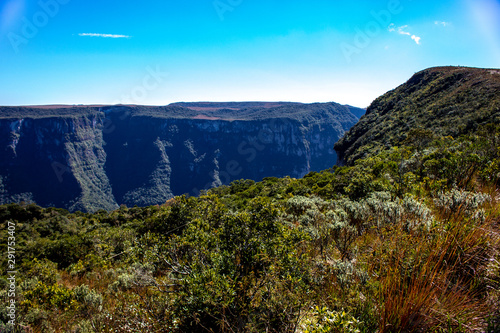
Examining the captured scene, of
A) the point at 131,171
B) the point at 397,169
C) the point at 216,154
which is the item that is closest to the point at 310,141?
the point at 216,154

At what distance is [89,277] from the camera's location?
25.0 feet

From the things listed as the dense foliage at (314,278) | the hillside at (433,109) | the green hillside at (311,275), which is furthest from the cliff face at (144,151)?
the dense foliage at (314,278)

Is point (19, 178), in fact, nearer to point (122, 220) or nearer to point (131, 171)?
point (131, 171)

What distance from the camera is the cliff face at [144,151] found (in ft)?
412

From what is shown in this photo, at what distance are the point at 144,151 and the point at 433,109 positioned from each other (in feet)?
497

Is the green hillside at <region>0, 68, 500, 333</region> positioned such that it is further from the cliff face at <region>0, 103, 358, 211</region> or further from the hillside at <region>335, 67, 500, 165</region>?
the cliff face at <region>0, 103, 358, 211</region>

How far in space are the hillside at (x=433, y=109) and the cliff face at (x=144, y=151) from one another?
103 meters

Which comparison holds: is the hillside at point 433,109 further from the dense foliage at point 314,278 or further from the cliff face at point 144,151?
the cliff face at point 144,151

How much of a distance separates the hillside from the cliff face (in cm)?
10348

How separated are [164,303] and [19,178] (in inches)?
6376

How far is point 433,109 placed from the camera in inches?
1620

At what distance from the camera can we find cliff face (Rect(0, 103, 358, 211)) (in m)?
125

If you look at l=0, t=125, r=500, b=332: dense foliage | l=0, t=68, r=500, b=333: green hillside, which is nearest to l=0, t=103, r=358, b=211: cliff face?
l=0, t=68, r=500, b=333: green hillside

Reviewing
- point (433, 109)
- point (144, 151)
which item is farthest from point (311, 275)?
point (144, 151)
